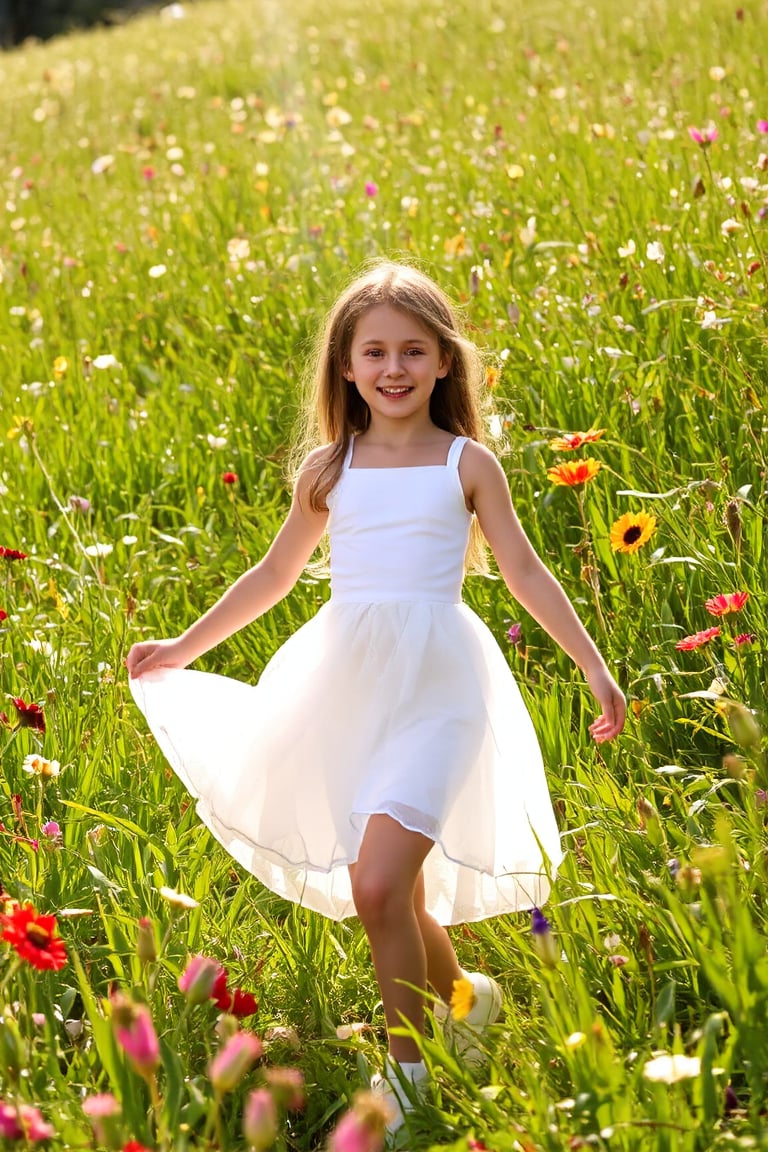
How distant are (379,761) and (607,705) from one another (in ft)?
1.13

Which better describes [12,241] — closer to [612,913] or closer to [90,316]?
[90,316]

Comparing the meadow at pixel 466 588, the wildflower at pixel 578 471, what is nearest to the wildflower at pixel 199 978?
the meadow at pixel 466 588

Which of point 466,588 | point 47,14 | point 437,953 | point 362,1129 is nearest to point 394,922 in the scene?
point 437,953

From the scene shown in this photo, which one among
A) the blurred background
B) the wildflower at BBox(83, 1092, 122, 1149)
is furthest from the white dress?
the blurred background

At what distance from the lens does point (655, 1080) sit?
1.42 meters

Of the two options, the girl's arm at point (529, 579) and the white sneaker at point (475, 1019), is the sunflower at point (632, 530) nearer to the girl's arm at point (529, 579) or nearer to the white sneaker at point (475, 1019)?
the girl's arm at point (529, 579)

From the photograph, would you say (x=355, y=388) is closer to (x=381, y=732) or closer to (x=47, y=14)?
(x=381, y=732)

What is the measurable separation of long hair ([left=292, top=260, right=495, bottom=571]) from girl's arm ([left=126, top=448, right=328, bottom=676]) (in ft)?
0.13

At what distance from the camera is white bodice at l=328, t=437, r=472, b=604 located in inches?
85.9

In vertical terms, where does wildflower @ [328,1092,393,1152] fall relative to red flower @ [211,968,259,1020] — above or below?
above

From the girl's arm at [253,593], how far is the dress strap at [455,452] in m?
0.26

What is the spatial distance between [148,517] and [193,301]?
1.55 m

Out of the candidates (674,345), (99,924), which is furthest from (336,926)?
(674,345)

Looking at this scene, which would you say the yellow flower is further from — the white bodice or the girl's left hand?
the white bodice
